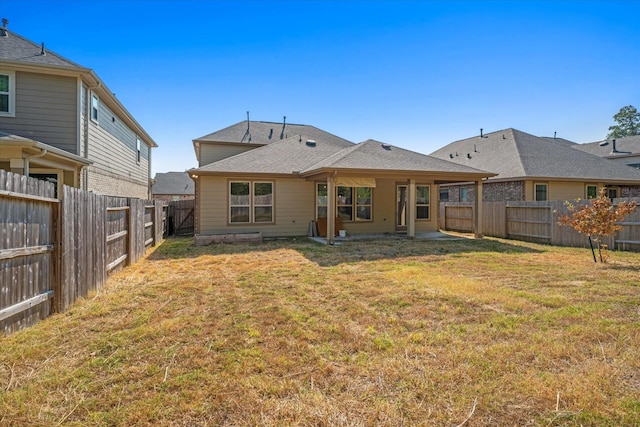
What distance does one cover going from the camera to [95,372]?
2.96 metres

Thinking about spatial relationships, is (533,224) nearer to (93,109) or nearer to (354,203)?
(354,203)

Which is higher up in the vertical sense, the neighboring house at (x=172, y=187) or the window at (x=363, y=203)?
the neighboring house at (x=172, y=187)

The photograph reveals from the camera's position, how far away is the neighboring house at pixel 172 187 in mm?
40969

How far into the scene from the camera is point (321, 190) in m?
14.2

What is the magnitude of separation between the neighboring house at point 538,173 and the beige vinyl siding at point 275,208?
1061cm

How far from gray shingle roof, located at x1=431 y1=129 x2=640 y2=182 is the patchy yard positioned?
12.9 metres

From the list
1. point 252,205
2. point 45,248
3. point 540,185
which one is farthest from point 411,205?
point 45,248

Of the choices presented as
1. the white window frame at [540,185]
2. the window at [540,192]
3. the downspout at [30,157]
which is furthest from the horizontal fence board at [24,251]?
the window at [540,192]

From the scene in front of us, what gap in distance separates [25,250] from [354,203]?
38.3ft

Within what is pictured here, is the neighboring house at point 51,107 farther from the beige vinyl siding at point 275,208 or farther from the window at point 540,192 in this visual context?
the window at point 540,192

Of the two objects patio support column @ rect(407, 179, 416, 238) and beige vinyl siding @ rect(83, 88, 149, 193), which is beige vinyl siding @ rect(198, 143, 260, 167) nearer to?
beige vinyl siding @ rect(83, 88, 149, 193)

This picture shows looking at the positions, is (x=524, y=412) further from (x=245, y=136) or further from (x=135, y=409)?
(x=245, y=136)

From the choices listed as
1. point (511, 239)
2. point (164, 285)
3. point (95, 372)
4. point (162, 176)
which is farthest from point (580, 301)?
point (162, 176)

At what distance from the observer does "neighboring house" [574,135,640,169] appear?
88.6ft
